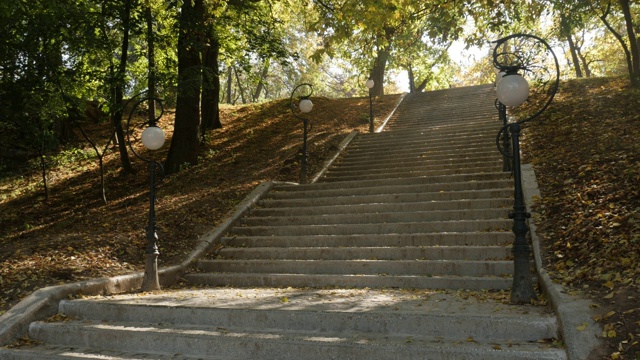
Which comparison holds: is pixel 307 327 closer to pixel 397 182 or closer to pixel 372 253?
pixel 372 253

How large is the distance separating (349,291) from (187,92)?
327 inches

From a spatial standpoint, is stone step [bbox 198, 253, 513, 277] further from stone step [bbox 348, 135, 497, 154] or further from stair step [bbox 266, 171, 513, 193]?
stone step [bbox 348, 135, 497, 154]

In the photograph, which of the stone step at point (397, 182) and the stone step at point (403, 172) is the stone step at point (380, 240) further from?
the stone step at point (403, 172)

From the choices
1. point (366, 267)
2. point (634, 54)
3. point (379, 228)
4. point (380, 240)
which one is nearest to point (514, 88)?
point (366, 267)

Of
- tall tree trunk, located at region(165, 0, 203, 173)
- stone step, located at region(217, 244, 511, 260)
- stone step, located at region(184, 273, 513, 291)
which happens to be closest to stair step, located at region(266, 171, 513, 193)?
stone step, located at region(217, 244, 511, 260)

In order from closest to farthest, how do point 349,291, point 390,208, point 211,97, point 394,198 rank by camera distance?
point 349,291
point 390,208
point 394,198
point 211,97

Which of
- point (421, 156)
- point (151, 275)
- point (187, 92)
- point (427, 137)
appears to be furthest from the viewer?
point (427, 137)

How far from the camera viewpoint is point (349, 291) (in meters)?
6.57

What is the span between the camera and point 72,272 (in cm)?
732

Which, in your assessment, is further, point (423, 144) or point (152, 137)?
point (423, 144)

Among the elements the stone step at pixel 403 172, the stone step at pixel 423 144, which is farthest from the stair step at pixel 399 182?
the stone step at pixel 423 144

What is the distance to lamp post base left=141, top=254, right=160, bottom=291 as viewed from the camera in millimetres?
7246

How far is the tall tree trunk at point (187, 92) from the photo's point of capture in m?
12.9

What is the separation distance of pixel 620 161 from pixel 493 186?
1.98m
